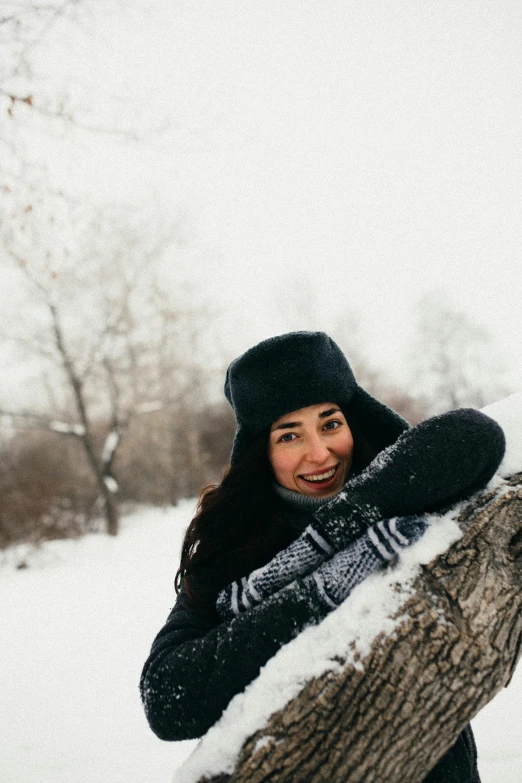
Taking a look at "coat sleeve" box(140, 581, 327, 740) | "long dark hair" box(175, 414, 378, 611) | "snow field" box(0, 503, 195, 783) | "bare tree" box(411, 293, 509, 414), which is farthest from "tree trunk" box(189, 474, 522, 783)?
"bare tree" box(411, 293, 509, 414)

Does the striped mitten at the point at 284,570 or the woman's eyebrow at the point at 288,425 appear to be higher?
the woman's eyebrow at the point at 288,425

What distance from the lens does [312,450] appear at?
154 centimetres

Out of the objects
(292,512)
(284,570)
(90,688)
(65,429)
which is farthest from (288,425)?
(65,429)

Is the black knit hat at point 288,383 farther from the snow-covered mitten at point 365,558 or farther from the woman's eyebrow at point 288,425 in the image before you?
the snow-covered mitten at point 365,558

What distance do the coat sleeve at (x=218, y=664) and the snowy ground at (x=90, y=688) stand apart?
2.51 m

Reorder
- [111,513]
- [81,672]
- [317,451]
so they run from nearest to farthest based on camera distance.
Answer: [317,451] < [81,672] < [111,513]

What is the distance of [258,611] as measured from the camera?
3.60ft

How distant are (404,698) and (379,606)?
22 cm

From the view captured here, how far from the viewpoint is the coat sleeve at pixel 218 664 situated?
1.06 meters

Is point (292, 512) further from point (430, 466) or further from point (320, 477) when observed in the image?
point (430, 466)

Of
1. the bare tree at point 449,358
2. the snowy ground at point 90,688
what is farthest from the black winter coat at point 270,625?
the bare tree at point 449,358

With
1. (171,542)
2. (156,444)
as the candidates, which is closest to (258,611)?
(171,542)

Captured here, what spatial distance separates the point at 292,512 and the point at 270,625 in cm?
59

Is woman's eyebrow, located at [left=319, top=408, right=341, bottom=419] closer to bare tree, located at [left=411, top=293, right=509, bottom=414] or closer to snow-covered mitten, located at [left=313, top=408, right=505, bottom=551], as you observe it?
snow-covered mitten, located at [left=313, top=408, right=505, bottom=551]
